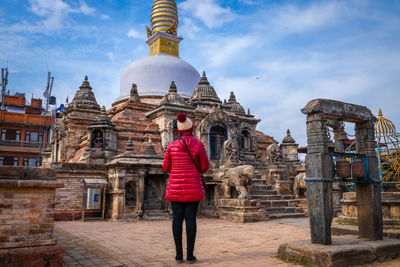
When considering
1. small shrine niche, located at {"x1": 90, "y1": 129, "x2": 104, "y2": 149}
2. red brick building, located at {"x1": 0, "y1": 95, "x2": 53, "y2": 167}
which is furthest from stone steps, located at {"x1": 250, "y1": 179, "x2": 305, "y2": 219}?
red brick building, located at {"x1": 0, "y1": 95, "x2": 53, "y2": 167}

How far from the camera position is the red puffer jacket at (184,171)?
513 centimetres

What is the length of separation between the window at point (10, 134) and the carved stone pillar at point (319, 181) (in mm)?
38847

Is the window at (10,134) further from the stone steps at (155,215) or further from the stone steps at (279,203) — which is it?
the stone steps at (279,203)

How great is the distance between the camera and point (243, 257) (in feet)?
18.2

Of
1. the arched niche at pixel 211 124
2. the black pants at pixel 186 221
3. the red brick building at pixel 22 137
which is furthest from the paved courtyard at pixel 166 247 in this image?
the red brick building at pixel 22 137

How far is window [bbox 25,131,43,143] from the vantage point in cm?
3829

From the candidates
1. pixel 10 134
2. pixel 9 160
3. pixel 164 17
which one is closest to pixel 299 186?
pixel 164 17

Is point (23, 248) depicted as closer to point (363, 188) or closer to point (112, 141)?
point (363, 188)

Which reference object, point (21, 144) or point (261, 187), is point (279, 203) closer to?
point (261, 187)

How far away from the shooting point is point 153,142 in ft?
62.5

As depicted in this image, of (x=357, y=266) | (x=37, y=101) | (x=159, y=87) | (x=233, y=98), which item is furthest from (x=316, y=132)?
(x=37, y=101)

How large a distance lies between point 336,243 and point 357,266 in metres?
→ 0.49

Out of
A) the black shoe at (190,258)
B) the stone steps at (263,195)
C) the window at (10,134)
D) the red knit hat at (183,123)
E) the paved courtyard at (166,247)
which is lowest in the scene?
the paved courtyard at (166,247)

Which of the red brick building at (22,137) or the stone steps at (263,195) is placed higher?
the red brick building at (22,137)
